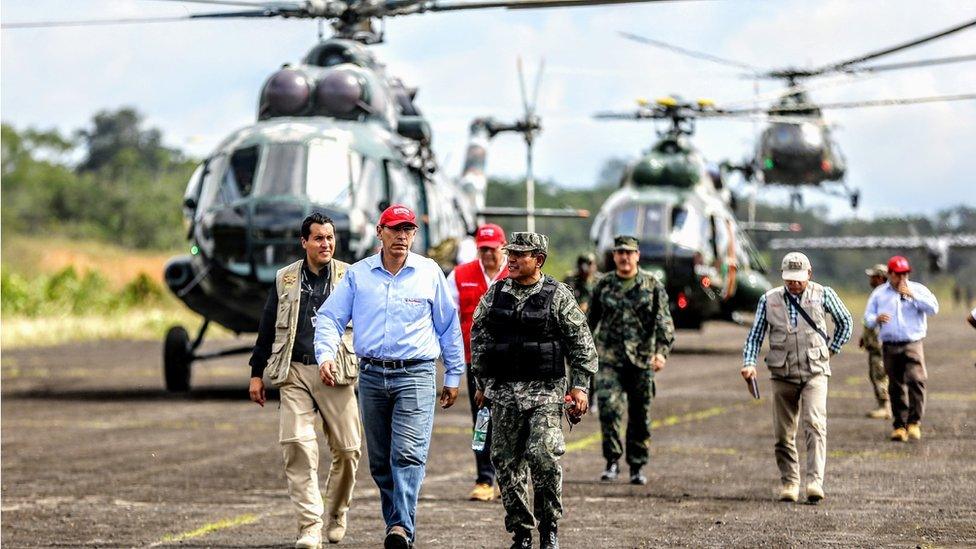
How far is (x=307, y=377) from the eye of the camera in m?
9.40

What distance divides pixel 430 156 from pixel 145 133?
99.2 m

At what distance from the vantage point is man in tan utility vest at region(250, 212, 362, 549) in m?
9.30

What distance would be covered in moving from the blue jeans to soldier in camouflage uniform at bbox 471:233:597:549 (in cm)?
36

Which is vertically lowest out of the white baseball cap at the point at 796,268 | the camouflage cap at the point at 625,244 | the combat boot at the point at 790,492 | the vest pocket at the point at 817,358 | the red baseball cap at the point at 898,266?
the combat boot at the point at 790,492

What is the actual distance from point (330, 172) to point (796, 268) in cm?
874

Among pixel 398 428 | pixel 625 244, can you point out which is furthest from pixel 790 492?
pixel 398 428

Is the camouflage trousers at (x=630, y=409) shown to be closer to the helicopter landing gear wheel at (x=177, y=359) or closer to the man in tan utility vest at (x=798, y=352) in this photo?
the man in tan utility vest at (x=798, y=352)

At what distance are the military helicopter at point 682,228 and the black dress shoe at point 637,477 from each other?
53.0 feet

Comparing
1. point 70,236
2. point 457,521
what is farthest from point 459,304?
point 70,236

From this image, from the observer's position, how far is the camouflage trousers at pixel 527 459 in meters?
8.84

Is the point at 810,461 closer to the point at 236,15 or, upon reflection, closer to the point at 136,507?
the point at 136,507

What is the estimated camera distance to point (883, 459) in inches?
540

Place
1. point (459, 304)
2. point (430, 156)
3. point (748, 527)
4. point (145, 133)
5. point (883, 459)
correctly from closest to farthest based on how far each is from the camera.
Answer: point (748, 527) < point (459, 304) < point (883, 459) < point (430, 156) < point (145, 133)

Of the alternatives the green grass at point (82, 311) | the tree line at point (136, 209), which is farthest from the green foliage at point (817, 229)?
the green grass at point (82, 311)
